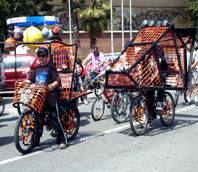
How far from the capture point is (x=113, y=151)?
614 centimetres

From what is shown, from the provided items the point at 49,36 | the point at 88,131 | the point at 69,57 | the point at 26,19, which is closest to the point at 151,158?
the point at 88,131

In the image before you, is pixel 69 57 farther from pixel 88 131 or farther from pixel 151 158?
pixel 151 158

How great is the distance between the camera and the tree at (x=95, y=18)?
3178 cm

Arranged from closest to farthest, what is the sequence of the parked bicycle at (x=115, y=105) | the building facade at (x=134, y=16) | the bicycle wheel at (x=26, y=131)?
the bicycle wheel at (x=26, y=131) → the parked bicycle at (x=115, y=105) → the building facade at (x=134, y=16)

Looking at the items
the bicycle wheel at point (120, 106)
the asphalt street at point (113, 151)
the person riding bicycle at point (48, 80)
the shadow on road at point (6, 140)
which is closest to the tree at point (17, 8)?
the asphalt street at point (113, 151)

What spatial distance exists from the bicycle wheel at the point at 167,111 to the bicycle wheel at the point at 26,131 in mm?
3040

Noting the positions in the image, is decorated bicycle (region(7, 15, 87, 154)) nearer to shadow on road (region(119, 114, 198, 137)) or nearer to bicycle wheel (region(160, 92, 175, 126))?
shadow on road (region(119, 114, 198, 137))

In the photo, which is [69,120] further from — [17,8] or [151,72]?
[17,8]

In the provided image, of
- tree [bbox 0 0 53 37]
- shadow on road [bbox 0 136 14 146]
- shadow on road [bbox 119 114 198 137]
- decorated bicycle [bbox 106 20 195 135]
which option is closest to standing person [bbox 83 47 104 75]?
shadow on road [bbox 119 114 198 137]

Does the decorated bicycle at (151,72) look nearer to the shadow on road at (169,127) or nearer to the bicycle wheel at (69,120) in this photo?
the shadow on road at (169,127)

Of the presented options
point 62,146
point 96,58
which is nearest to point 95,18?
point 96,58

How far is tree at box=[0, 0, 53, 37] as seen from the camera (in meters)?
25.5

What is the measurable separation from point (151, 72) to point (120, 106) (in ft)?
5.56

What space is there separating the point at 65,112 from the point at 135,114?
4.59 feet
